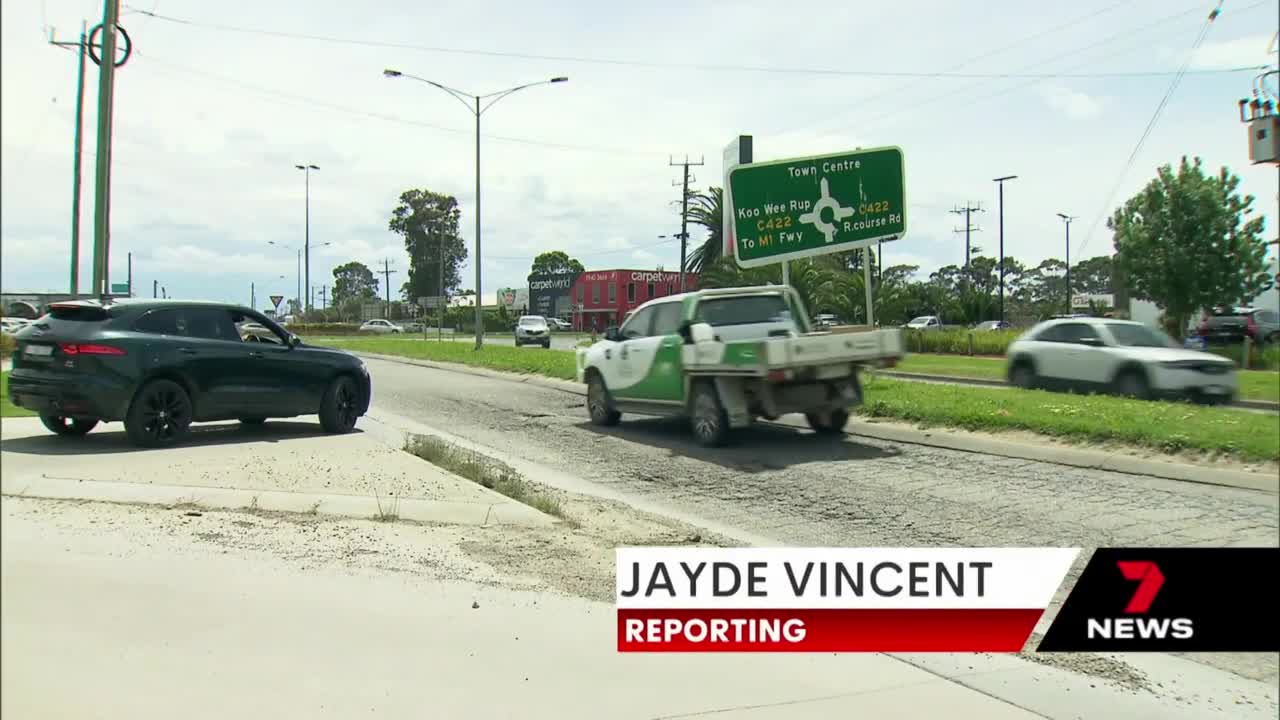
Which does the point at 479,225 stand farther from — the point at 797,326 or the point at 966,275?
the point at 797,326

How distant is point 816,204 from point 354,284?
219 centimetres

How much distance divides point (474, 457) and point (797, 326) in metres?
3.17

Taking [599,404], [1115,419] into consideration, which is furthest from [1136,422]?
[599,404]

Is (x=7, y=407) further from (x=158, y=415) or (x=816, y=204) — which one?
(x=816, y=204)

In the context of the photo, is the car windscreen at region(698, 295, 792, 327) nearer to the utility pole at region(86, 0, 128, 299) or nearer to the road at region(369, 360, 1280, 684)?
the road at region(369, 360, 1280, 684)

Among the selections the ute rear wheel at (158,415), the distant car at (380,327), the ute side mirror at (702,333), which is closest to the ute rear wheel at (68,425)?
the ute rear wheel at (158,415)

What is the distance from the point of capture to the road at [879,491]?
9.25ft

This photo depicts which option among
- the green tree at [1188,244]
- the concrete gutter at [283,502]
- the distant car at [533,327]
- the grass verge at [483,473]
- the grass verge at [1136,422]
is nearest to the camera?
the green tree at [1188,244]

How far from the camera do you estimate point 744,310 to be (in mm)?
6574

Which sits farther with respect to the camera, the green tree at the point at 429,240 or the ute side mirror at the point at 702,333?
the ute side mirror at the point at 702,333

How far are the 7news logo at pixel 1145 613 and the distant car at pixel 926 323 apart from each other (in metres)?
1.03

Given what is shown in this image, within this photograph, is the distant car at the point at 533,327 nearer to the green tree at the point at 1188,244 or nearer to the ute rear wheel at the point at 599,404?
the green tree at the point at 1188,244

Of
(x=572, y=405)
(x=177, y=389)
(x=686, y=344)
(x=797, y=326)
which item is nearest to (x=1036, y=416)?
(x=797, y=326)

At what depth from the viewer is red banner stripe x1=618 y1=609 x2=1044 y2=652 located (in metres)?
2.49
